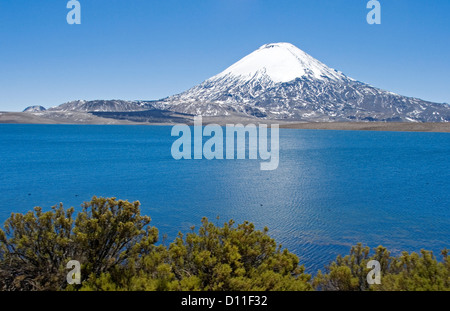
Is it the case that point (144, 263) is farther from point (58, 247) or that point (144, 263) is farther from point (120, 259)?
point (58, 247)

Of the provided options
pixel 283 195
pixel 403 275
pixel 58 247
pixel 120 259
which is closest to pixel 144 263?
pixel 120 259

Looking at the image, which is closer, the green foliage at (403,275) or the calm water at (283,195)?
the green foliage at (403,275)

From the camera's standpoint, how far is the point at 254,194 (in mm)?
27312

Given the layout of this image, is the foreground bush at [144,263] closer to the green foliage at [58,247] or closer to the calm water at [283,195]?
the green foliage at [58,247]

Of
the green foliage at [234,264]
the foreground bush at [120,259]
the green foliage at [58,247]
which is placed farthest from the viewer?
the green foliage at [58,247]

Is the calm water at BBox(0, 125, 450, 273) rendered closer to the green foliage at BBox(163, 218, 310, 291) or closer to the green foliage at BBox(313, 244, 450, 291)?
the green foliage at BBox(313, 244, 450, 291)

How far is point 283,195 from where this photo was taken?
27.1 m

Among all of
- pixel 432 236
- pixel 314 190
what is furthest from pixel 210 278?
pixel 314 190

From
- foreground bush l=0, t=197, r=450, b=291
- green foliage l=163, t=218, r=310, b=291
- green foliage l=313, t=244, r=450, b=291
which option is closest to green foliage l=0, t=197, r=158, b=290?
foreground bush l=0, t=197, r=450, b=291

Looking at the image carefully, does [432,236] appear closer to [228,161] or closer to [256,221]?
[256,221]

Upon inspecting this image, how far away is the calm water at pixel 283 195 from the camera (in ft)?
59.1

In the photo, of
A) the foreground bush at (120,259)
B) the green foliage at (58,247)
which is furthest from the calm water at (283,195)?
the green foliage at (58,247)

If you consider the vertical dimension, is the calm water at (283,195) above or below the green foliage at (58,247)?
below
